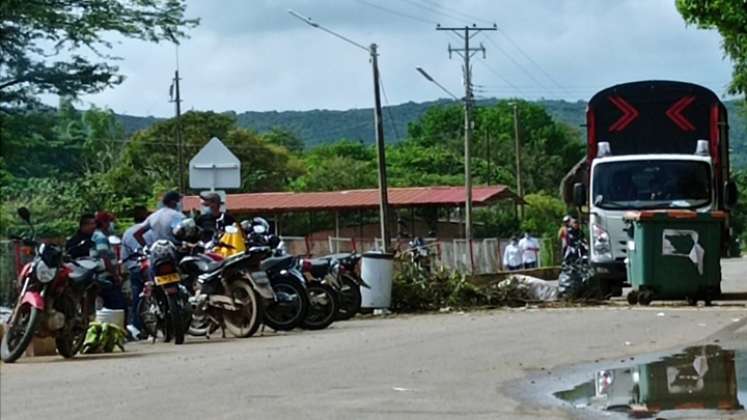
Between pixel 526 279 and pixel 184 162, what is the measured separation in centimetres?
4746

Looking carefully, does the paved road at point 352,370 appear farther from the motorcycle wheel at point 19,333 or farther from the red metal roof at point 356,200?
the red metal roof at point 356,200

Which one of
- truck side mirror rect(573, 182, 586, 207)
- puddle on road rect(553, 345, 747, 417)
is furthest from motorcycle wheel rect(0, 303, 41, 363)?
truck side mirror rect(573, 182, 586, 207)

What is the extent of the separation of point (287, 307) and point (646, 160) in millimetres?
7738

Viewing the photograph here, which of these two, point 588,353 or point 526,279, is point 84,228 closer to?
point 588,353

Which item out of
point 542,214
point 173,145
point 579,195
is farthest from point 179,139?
point 579,195

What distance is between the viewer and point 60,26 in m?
23.4

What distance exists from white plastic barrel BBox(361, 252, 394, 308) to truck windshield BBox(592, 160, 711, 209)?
Result: 12.4 ft

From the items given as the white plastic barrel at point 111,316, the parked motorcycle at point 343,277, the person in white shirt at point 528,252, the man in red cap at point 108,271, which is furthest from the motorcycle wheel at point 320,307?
the person in white shirt at point 528,252

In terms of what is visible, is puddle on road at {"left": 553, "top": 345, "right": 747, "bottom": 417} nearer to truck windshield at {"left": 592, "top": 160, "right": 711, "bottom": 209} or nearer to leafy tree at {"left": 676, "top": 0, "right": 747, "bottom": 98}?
leafy tree at {"left": 676, "top": 0, "right": 747, "bottom": 98}

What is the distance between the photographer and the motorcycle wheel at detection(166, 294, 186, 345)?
15969 mm

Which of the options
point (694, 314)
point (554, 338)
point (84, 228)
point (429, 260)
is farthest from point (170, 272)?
point (429, 260)

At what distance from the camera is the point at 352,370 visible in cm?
1238

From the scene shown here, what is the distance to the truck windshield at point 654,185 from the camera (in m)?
22.7

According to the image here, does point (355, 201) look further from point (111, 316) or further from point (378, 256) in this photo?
point (111, 316)
